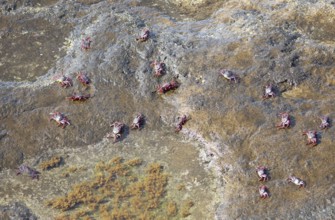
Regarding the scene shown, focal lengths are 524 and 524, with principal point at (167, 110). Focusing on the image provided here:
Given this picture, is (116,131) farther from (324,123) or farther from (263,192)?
(324,123)

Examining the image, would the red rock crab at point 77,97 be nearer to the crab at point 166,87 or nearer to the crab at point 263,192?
the crab at point 166,87

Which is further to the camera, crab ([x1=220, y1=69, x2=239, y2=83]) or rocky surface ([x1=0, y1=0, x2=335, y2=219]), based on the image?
crab ([x1=220, y1=69, x2=239, y2=83])

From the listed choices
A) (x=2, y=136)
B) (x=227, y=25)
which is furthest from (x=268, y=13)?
(x=2, y=136)

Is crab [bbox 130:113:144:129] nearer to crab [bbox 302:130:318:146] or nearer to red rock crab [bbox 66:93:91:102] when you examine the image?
red rock crab [bbox 66:93:91:102]

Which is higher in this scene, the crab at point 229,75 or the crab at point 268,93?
the crab at point 229,75

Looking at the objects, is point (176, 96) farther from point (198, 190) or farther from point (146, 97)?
point (198, 190)

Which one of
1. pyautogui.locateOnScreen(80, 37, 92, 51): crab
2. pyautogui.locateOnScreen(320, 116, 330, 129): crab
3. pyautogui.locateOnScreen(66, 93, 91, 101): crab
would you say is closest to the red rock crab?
pyautogui.locateOnScreen(66, 93, 91, 101): crab

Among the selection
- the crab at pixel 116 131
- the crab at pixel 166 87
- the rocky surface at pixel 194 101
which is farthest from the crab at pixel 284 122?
the crab at pixel 116 131
